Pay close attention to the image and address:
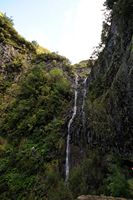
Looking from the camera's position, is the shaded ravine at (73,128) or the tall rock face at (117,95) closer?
the tall rock face at (117,95)

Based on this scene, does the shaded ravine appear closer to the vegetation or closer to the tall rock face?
the vegetation

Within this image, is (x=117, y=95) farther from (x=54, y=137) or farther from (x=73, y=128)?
(x=54, y=137)

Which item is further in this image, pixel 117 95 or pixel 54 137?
pixel 54 137

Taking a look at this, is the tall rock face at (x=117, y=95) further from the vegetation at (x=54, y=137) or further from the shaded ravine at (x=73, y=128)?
the shaded ravine at (x=73, y=128)

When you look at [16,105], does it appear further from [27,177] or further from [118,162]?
[118,162]

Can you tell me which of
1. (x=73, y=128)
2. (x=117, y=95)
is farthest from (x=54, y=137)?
(x=117, y=95)

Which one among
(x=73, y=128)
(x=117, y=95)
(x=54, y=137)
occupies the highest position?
(x=117, y=95)

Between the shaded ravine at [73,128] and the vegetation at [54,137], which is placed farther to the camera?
the shaded ravine at [73,128]

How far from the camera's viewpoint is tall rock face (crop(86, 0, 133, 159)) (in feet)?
40.1

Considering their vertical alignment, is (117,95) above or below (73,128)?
above

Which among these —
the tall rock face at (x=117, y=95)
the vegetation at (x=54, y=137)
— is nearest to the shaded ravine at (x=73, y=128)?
the vegetation at (x=54, y=137)

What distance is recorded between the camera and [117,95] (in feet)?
42.1

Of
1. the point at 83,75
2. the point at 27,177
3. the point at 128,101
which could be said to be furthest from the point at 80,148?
the point at 83,75

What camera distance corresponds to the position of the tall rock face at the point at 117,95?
12.2 m
